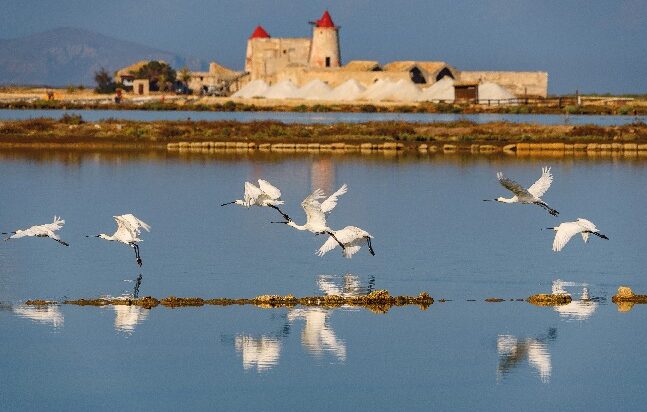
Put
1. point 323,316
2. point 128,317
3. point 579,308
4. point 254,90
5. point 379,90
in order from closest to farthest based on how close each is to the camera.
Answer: point 128,317
point 323,316
point 579,308
point 379,90
point 254,90

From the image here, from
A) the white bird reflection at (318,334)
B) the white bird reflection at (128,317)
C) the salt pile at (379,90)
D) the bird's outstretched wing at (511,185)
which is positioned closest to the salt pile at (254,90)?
the salt pile at (379,90)

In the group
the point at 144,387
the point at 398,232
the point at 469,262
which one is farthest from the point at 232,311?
the point at 398,232

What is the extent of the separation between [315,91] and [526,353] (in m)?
67.5

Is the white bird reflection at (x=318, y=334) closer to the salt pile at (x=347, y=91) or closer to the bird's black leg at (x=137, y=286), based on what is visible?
the bird's black leg at (x=137, y=286)

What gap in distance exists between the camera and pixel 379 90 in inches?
3088

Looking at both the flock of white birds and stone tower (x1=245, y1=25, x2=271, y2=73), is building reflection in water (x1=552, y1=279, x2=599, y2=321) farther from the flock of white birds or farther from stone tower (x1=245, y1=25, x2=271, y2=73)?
stone tower (x1=245, y1=25, x2=271, y2=73)

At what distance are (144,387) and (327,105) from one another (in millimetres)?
62937

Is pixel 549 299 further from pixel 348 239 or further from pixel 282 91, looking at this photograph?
pixel 282 91

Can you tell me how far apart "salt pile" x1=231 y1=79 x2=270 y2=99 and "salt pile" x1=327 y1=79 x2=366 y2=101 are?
4.41 m

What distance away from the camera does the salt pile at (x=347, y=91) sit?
7925cm

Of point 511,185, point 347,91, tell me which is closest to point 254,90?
point 347,91

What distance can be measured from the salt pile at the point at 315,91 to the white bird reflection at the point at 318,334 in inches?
2537

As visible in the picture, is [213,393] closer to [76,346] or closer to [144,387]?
[144,387]

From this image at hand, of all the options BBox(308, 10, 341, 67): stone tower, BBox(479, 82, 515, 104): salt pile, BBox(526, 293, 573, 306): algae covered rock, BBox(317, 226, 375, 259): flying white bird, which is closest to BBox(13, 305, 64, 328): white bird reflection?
BBox(317, 226, 375, 259): flying white bird
